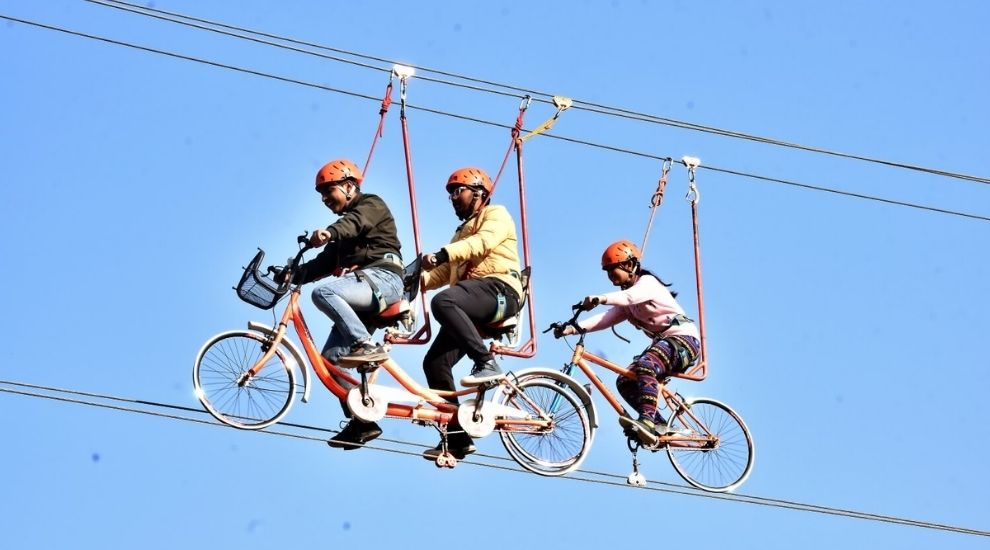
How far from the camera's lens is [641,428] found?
53.9 feet

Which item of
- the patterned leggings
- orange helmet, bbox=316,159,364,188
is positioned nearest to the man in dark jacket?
orange helmet, bbox=316,159,364,188

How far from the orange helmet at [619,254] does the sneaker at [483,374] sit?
6.09 feet

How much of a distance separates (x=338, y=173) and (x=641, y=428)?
3446mm

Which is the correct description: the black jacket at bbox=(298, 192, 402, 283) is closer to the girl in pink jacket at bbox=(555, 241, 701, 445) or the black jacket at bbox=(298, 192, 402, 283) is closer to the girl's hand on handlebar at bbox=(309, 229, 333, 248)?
the girl's hand on handlebar at bbox=(309, 229, 333, 248)

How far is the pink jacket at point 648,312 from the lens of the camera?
648 inches

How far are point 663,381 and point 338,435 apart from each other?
122 inches

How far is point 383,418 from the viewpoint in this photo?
49.4 ft

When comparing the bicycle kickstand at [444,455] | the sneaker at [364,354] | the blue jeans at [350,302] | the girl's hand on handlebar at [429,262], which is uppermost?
the girl's hand on handlebar at [429,262]

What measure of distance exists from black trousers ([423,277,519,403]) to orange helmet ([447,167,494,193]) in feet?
2.60

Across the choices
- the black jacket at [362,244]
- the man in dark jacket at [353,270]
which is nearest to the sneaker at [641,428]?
the man in dark jacket at [353,270]

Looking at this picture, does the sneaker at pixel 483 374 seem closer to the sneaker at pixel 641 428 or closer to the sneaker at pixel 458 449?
the sneaker at pixel 458 449

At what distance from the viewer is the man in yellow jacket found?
15.1 m

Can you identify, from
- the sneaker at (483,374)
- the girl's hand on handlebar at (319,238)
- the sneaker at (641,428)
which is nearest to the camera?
the girl's hand on handlebar at (319,238)

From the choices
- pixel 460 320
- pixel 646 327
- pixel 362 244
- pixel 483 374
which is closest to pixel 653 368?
pixel 646 327
